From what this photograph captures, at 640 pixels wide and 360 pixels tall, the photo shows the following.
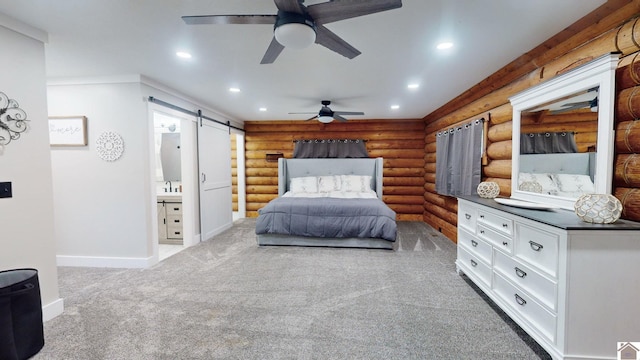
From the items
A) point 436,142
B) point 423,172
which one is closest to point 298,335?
point 436,142

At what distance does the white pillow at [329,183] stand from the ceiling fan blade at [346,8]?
14.0 ft

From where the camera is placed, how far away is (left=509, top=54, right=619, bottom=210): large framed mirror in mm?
1788

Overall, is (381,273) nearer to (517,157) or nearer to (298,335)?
(298,335)

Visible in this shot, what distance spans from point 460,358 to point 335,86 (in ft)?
10.4

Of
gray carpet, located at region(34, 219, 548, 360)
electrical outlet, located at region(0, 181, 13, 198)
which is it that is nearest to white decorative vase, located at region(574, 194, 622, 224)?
gray carpet, located at region(34, 219, 548, 360)

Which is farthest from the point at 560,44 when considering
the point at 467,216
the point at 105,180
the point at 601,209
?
the point at 105,180

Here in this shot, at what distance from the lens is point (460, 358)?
1.73m

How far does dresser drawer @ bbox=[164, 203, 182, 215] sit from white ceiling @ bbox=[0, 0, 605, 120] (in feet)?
6.14

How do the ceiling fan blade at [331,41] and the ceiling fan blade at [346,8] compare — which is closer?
the ceiling fan blade at [346,8]

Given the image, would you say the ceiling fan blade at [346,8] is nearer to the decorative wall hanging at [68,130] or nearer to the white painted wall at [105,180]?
the white painted wall at [105,180]

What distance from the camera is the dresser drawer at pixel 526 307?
64.9 inches

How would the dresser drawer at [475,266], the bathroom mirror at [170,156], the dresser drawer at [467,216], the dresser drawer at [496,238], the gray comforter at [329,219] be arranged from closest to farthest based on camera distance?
the dresser drawer at [496,238] < the dresser drawer at [475,266] < the dresser drawer at [467,216] < the gray comforter at [329,219] < the bathroom mirror at [170,156]

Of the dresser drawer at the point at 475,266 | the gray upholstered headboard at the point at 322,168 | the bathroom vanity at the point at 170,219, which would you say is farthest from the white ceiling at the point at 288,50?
the gray upholstered headboard at the point at 322,168

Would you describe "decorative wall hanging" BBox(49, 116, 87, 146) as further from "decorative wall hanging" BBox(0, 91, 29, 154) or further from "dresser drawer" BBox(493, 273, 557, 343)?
"dresser drawer" BBox(493, 273, 557, 343)
